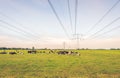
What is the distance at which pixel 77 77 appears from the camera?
54.4ft

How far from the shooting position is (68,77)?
16.3m

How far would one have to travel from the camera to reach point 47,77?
16453mm

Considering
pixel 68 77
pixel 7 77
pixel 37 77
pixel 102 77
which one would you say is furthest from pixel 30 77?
pixel 102 77

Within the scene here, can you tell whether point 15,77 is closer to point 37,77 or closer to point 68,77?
point 37,77

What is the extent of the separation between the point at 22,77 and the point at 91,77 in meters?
6.26

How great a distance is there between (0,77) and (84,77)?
7.59 meters

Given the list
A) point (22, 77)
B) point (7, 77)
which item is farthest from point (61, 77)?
point (7, 77)

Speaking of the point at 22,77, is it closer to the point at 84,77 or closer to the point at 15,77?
the point at 15,77

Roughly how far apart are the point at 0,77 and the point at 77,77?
6.96m

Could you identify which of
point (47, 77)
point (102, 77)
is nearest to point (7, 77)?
point (47, 77)

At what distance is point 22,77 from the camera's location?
Answer: 16.5 m

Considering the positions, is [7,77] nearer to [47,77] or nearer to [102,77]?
[47,77]

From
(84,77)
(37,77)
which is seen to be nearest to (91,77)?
(84,77)

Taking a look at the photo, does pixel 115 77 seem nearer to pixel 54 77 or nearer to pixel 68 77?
pixel 68 77
